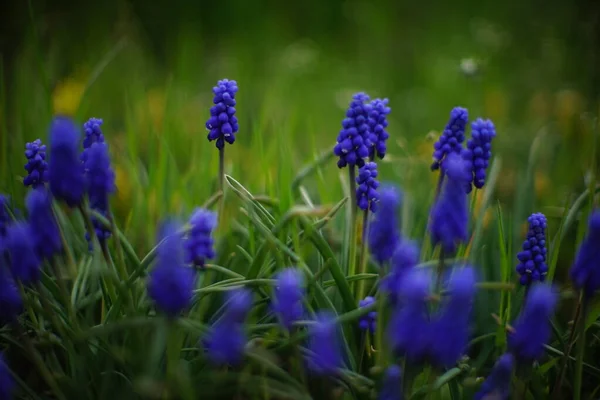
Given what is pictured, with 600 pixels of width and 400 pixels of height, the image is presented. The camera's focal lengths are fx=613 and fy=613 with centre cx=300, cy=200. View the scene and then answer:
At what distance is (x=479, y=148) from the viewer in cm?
238

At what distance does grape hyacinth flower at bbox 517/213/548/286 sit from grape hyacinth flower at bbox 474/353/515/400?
0.45 m

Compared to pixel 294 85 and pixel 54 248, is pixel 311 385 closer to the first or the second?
pixel 54 248

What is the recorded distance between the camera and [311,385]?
2449mm

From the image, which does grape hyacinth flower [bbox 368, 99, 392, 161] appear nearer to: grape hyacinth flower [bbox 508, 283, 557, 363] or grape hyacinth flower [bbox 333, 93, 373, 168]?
grape hyacinth flower [bbox 333, 93, 373, 168]

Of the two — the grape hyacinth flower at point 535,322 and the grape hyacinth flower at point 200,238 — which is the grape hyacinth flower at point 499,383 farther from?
the grape hyacinth flower at point 200,238

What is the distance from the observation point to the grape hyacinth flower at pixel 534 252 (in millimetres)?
2271

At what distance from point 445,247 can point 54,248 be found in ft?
4.11

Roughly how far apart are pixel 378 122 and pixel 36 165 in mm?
1365

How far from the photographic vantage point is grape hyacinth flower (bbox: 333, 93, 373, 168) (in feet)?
7.89

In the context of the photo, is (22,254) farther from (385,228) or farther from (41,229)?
(385,228)

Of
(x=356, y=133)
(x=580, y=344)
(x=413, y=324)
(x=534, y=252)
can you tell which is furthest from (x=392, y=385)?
(x=356, y=133)

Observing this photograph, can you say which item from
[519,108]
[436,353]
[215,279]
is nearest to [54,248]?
[215,279]

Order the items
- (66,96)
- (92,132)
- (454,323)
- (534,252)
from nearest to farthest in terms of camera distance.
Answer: (454,323)
(534,252)
(92,132)
(66,96)

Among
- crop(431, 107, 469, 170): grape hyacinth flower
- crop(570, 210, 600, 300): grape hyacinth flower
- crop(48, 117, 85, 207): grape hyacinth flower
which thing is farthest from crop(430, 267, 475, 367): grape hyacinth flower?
crop(48, 117, 85, 207): grape hyacinth flower
